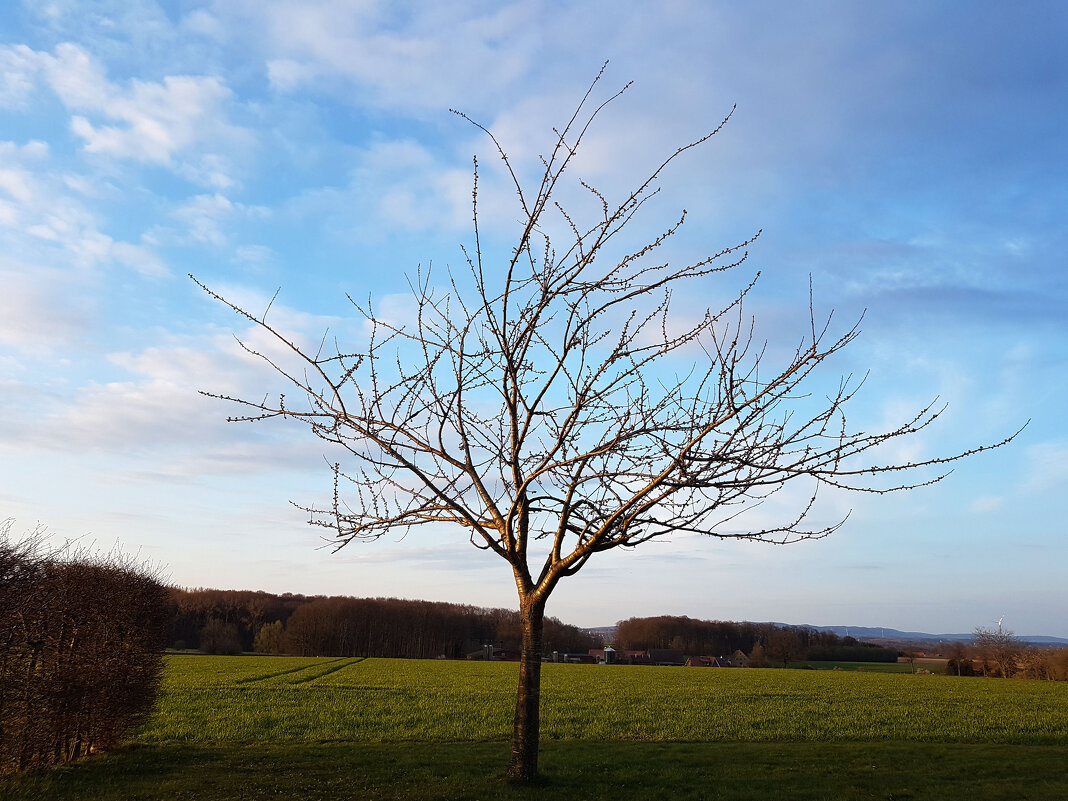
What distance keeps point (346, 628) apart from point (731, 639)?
5914 cm

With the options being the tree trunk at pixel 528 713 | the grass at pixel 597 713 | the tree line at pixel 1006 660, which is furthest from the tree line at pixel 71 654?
the tree line at pixel 1006 660

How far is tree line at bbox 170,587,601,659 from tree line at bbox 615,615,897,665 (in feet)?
35.2

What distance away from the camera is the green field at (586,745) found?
29.8ft

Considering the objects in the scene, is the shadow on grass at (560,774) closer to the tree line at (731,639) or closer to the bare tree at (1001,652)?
the bare tree at (1001,652)

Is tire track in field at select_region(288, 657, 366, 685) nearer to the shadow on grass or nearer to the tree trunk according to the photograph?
the shadow on grass

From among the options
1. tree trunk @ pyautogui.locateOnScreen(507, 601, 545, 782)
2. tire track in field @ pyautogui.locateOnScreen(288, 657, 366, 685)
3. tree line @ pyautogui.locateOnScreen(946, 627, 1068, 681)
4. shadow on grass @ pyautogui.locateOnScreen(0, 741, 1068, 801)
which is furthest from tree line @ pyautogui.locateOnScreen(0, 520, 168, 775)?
tree line @ pyautogui.locateOnScreen(946, 627, 1068, 681)

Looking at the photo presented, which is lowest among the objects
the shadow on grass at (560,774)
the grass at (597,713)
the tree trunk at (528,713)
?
the grass at (597,713)

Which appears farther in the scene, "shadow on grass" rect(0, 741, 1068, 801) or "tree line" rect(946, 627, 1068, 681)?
"tree line" rect(946, 627, 1068, 681)

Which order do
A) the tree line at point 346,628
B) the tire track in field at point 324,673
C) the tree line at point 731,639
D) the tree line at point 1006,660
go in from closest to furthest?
the tire track in field at point 324,673
the tree line at point 1006,660
the tree line at point 346,628
the tree line at point 731,639

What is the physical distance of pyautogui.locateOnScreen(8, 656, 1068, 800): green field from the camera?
9.09 m

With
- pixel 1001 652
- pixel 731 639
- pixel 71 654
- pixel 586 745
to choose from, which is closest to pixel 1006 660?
pixel 1001 652

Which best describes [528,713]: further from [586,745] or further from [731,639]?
[731,639]

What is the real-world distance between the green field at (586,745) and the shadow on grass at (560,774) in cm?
4

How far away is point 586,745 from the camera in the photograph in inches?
557
